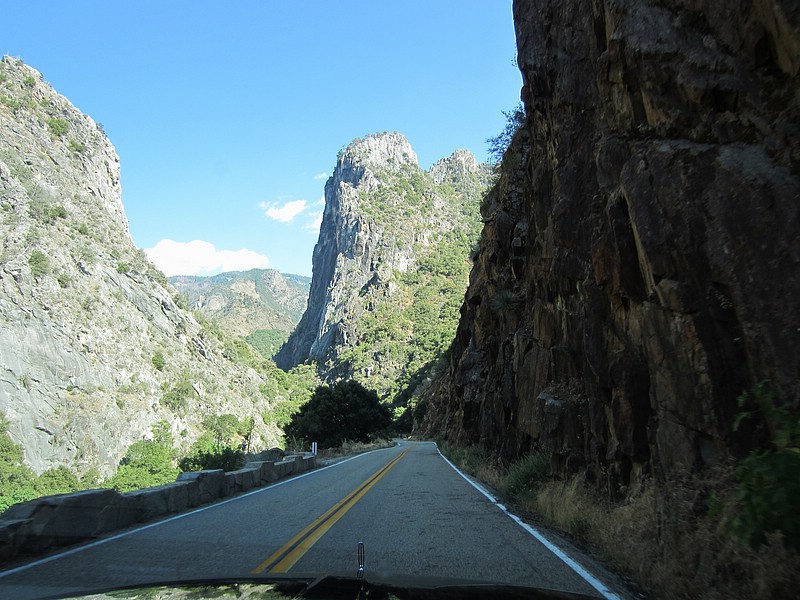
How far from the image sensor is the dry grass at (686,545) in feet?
13.3

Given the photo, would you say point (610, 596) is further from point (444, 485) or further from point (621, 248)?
point (444, 485)

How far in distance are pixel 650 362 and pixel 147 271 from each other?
95.8m

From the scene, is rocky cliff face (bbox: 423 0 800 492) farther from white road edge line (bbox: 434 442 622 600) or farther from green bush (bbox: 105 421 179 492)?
green bush (bbox: 105 421 179 492)

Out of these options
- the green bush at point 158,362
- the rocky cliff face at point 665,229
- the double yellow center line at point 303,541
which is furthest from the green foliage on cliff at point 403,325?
the double yellow center line at point 303,541

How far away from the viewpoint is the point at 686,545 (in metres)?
5.09

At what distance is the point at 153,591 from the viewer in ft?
11.7

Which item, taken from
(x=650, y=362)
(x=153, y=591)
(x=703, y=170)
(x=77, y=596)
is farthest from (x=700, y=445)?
(x=77, y=596)

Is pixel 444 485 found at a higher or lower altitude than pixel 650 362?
lower

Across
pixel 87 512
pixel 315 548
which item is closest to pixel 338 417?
pixel 87 512

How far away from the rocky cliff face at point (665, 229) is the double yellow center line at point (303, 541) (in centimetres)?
446

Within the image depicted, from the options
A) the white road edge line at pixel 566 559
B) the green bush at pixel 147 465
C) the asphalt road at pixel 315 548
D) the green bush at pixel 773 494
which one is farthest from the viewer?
the green bush at pixel 147 465

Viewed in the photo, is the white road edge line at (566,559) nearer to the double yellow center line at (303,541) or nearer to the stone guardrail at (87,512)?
the double yellow center line at (303,541)

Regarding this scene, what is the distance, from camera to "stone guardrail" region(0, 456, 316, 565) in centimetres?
686

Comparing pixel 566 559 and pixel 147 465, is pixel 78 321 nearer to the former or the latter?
pixel 147 465
